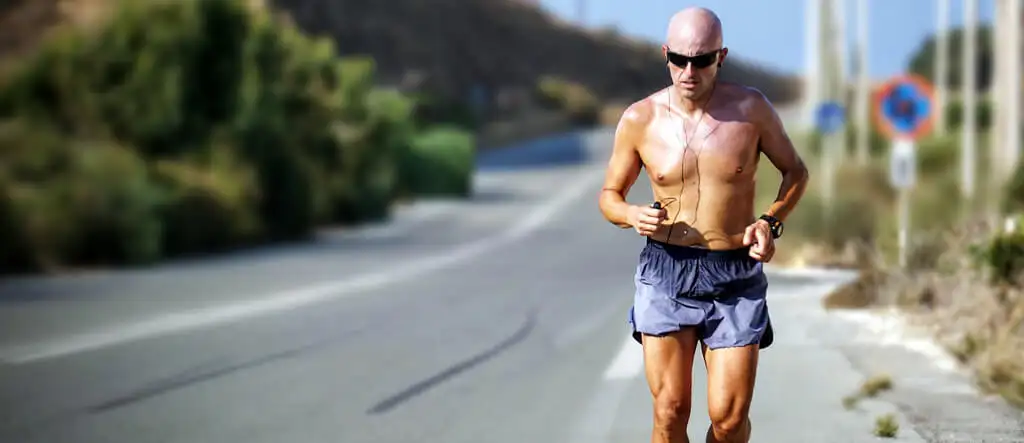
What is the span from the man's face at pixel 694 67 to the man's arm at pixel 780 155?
0.74 ft

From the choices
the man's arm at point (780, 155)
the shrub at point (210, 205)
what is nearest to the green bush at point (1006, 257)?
the man's arm at point (780, 155)

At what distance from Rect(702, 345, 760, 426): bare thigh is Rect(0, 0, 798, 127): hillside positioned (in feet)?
243

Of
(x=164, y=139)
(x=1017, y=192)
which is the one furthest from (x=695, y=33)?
(x=164, y=139)

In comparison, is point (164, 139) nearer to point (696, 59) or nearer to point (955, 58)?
point (696, 59)

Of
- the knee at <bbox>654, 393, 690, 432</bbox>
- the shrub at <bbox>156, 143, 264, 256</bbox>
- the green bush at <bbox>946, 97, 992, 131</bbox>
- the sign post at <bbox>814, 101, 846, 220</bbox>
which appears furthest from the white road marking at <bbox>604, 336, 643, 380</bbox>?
the green bush at <bbox>946, 97, 992, 131</bbox>

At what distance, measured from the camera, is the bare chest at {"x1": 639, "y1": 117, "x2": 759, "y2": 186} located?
600cm

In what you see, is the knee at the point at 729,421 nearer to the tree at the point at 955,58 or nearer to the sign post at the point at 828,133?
the sign post at the point at 828,133

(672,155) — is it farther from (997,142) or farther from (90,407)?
(997,142)

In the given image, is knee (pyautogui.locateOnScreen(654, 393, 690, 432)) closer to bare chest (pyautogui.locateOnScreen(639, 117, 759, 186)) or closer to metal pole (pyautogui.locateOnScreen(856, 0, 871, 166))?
bare chest (pyautogui.locateOnScreen(639, 117, 759, 186))

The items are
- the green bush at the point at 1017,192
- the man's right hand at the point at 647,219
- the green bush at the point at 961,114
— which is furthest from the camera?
the green bush at the point at 961,114

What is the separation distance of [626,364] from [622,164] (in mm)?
6408

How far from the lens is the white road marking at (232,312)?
13266 millimetres

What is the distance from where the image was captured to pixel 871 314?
15.5m

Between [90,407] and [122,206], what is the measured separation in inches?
580
